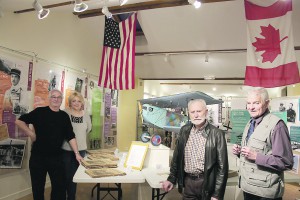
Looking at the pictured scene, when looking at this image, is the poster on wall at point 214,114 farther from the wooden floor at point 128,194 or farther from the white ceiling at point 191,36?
the wooden floor at point 128,194

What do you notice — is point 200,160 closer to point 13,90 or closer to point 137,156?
point 137,156

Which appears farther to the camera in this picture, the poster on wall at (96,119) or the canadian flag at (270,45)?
the poster on wall at (96,119)

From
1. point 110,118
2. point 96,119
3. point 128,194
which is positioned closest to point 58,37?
point 96,119

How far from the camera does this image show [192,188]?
1.94 m

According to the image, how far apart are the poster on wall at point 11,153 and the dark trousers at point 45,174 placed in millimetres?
1308

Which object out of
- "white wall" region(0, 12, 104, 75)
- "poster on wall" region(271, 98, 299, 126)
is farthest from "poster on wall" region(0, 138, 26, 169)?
"poster on wall" region(271, 98, 299, 126)

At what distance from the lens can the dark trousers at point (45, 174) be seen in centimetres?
252

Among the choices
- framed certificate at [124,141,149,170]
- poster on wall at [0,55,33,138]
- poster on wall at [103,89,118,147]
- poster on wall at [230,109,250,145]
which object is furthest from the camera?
poster on wall at [103,89,118,147]

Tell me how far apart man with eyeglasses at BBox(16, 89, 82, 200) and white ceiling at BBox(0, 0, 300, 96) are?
1684 millimetres

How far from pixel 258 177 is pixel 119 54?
3382 millimetres

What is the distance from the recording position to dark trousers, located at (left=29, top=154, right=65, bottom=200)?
99.3 inches

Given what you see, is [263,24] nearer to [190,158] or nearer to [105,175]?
[190,158]

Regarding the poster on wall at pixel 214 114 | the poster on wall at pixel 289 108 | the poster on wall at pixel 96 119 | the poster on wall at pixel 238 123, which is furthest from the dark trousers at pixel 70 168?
the poster on wall at pixel 214 114

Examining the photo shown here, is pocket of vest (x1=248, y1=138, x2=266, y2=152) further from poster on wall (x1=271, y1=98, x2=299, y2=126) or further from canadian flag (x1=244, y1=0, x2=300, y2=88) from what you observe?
poster on wall (x1=271, y1=98, x2=299, y2=126)
